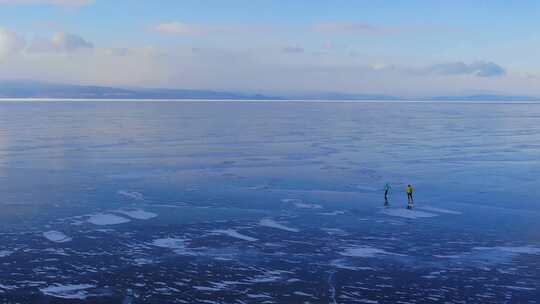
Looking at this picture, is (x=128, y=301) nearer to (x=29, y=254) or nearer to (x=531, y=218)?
(x=29, y=254)

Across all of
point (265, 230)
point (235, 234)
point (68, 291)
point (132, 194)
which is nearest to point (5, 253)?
point (68, 291)

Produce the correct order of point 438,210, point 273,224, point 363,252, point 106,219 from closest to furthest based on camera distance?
point 363,252, point 273,224, point 106,219, point 438,210

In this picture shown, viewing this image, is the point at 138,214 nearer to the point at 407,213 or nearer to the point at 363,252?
the point at 363,252

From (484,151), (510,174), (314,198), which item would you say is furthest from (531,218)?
(484,151)

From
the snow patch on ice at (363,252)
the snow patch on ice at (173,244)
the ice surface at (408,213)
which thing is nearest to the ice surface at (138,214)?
the snow patch on ice at (173,244)

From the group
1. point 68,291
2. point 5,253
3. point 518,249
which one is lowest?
point 68,291

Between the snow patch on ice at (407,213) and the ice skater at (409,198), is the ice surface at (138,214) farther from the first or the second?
the ice skater at (409,198)
